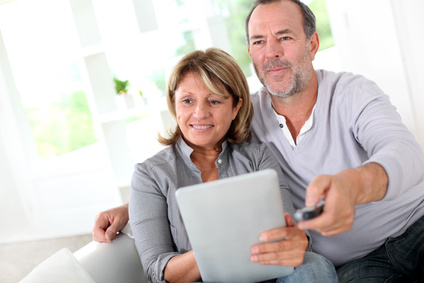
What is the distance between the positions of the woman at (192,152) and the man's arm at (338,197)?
0.41 m

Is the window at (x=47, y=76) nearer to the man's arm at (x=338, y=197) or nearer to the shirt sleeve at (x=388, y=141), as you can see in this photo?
the shirt sleeve at (x=388, y=141)

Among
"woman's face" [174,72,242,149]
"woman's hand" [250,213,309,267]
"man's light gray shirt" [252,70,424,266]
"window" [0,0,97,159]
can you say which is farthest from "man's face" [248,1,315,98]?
"window" [0,0,97,159]

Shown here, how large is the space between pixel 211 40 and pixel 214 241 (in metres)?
2.04

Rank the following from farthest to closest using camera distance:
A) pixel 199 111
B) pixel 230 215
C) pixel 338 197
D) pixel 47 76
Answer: pixel 47 76 → pixel 199 111 → pixel 230 215 → pixel 338 197

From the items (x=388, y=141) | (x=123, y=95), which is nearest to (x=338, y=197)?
(x=388, y=141)

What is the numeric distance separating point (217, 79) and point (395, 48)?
1.24 meters

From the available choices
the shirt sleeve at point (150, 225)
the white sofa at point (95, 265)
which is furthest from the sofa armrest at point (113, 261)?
the shirt sleeve at point (150, 225)

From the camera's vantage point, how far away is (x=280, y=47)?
1833 mm

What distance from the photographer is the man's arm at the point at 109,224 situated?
1.66 metres

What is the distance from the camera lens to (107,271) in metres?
1.59

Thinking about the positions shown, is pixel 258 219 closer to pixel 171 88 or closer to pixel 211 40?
pixel 171 88

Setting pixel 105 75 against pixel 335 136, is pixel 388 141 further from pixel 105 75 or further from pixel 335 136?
pixel 105 75

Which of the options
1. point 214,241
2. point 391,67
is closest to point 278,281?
point 214,241

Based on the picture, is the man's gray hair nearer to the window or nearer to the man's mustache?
the man's mustache
